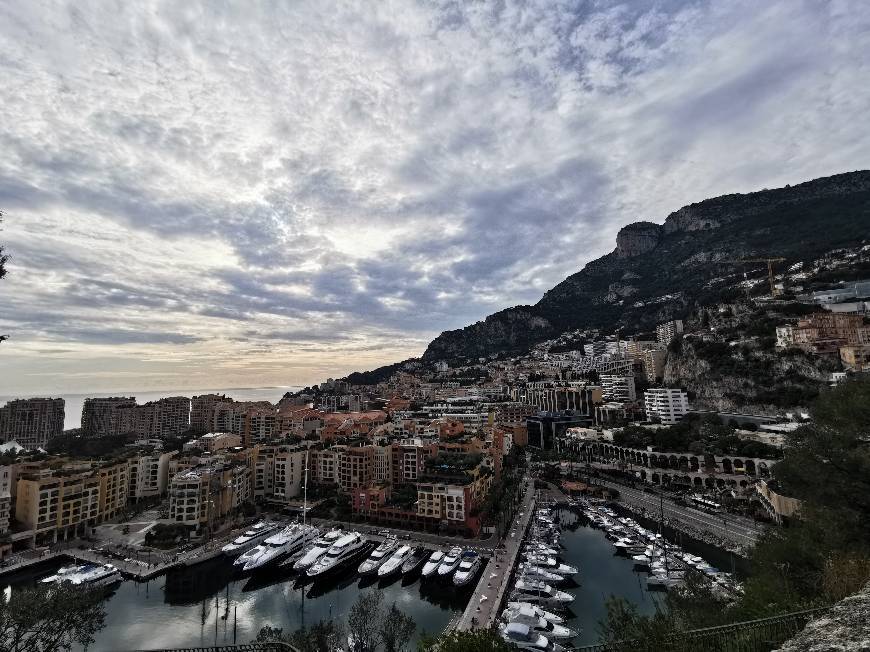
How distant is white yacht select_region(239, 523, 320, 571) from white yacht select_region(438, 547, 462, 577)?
10.8 metres

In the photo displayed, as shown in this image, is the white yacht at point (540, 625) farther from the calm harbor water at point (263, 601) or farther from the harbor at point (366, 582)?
the calm harbor water at point (263, 601)

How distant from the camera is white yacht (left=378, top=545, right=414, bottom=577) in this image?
2525 centimetres

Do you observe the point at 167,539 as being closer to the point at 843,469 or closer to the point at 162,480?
the point at 162,480

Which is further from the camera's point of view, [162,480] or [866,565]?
[162,480]

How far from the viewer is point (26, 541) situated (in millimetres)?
29609

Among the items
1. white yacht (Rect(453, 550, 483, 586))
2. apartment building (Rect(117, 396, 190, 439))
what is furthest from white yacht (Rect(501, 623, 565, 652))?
apartment building (Rect(117, 396, 190, 439))

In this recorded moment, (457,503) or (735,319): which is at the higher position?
(735,319)

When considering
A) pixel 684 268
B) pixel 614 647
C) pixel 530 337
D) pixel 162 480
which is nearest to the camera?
pixel 614 647

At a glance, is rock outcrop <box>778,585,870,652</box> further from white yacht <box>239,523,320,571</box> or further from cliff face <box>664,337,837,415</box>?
cliff face <box>664,337,837,415</box>

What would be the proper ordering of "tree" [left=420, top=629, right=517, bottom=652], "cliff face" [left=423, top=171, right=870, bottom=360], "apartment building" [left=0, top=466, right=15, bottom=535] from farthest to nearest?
"cliff face" [left=423, top=171, right=870, bottom=360]
"apartment building" [left=0, top=466, right=15, bottom=535]
"tree" [left=420, top=629, right=517, bottom=652]

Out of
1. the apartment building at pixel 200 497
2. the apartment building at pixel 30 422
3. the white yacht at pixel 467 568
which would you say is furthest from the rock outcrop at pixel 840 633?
the apartment building at pixel 30 422

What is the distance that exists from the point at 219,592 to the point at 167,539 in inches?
313

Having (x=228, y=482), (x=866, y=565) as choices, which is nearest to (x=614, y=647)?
(x=866, y=565)

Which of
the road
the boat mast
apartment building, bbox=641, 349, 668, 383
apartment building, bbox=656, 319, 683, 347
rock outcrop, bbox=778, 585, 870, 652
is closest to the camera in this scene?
rock outcrop, bbox=778, 585, 870, 652
